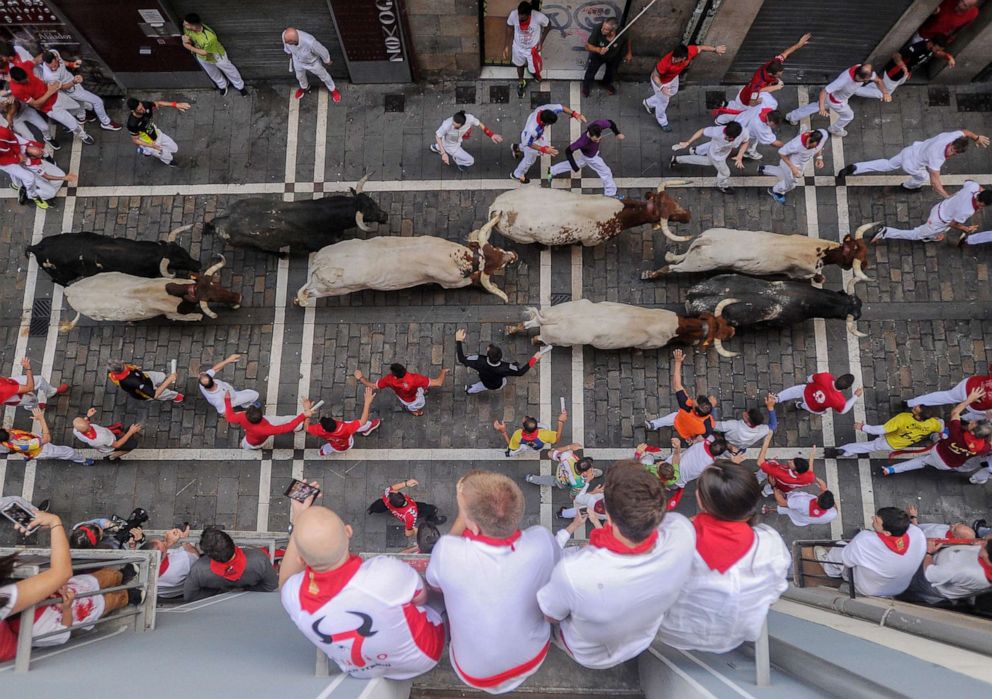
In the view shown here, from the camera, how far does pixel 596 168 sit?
11203 mm

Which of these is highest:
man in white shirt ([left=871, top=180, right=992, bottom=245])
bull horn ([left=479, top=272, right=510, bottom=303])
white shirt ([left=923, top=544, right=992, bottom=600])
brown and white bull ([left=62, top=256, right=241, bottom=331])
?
man in white shirt ([left=871, top=180, right=992, bottom=245])

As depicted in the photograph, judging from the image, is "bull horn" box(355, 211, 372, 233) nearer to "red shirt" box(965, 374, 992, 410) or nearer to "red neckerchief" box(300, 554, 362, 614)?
"red neckerchief" box(300, 554, 362, 614)

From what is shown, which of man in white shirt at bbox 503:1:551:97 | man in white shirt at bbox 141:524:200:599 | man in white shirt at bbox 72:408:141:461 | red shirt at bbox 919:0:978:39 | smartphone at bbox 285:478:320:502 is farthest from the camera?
red shirt at bbox 919:0:978:39

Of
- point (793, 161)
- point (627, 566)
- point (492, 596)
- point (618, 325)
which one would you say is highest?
point (793, 161)

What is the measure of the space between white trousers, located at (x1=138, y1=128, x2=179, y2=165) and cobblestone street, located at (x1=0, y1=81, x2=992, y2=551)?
43cm

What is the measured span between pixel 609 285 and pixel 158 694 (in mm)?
9215

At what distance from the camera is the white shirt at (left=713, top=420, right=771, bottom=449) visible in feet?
31.5

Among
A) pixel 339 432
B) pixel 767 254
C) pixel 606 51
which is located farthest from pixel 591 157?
pixel 339 432

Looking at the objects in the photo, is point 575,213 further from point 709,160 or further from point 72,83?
point 72,83

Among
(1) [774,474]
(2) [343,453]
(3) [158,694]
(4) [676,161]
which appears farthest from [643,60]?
(3) [158,694]

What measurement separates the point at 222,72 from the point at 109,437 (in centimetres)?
732

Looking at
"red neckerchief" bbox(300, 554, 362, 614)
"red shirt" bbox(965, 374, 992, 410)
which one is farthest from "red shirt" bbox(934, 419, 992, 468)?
"red neckerchief" bbox(300, 554, 362, 614)

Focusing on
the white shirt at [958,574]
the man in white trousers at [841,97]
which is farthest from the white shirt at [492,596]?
the man in white trousers at [841,97]

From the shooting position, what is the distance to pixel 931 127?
12180 millimetres
